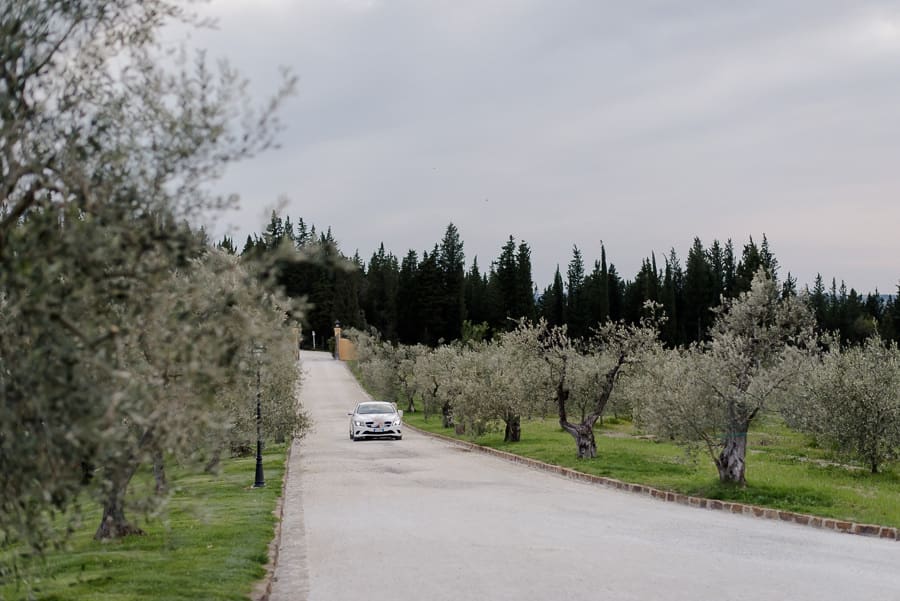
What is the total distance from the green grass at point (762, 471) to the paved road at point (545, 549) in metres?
1.25

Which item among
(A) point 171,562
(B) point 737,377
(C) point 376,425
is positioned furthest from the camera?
(C) point 376,425

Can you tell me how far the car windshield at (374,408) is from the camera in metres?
38.2

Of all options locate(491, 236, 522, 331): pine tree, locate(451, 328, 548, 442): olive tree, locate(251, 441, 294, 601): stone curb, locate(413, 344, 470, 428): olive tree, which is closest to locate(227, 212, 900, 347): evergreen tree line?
locate(491, 236, 522, 331): pine tree

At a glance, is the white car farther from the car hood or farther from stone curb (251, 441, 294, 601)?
stone curb (251, 441, 294, 601)

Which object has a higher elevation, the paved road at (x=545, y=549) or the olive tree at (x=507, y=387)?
the olive tree at (x=507, y=387)

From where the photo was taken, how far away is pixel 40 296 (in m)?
4.49

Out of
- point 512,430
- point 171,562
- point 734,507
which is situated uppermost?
point 512,430

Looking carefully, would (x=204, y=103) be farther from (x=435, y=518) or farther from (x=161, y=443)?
(x=435, y=518)

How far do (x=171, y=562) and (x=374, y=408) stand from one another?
92.6ft

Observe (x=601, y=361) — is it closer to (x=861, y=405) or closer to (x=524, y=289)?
(x=861, y=405)

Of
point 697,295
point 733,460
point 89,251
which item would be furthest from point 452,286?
point 89,251

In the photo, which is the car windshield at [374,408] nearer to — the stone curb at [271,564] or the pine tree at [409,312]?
the stone curb at [271,564]

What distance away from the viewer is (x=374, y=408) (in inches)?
1523

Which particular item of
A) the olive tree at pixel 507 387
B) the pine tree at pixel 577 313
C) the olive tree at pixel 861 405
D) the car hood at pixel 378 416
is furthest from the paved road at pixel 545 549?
the pine tree at pixel 577 313
